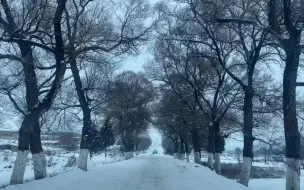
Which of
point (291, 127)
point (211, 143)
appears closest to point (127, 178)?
point (291, 127)

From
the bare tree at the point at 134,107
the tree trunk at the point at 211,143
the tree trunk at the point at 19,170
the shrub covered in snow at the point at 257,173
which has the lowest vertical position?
the shrub covered in snow at the point at 257,173

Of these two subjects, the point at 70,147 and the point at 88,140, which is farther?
the point at 70,147

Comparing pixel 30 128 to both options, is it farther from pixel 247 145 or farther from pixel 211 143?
pixel 211 143

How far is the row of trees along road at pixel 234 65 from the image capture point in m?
15.5

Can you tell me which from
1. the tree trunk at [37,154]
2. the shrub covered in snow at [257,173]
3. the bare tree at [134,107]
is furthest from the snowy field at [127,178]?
the bare tree at [134,107]

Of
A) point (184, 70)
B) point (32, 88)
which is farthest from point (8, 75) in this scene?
point (184, 70)

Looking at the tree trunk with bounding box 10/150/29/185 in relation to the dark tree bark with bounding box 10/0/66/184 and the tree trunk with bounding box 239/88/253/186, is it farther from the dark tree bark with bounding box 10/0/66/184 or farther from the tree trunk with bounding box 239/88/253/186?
the tree trunk with bounding box 239/88/253/186

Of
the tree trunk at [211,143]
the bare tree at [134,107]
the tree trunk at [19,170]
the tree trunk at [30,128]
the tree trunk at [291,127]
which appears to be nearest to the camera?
the tree trunk at [291,127]

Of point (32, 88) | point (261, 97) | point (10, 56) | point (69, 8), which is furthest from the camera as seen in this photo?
point (261, 97)

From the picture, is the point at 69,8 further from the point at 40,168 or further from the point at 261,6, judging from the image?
the point at 261,6

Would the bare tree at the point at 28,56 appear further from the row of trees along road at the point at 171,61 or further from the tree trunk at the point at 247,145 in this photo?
the tree trunk at the point at 247,145

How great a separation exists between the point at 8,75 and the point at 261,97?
14.0 metres

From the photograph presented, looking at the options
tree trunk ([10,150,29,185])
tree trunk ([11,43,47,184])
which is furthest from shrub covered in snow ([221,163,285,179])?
tree trunk ([10,150,29,185])

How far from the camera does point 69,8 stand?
22438mm
